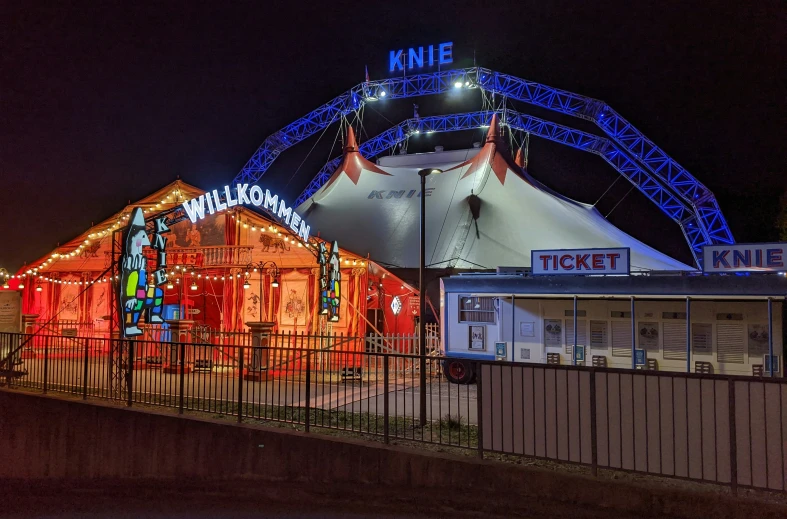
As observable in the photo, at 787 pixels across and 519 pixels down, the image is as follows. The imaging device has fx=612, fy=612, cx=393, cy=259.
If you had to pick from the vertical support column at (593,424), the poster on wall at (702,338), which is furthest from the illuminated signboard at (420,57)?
the vertical support column at (593,424)

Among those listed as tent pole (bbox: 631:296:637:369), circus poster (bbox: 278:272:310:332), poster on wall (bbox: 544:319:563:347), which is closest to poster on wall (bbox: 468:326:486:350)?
poster on wall (bbox: 544:319:563:347)

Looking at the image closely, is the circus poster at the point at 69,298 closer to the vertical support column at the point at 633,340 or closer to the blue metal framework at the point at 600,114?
the blue metal framework at the point at 600,114

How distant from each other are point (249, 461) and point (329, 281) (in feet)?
33.9

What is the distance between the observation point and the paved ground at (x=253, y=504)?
270 inches

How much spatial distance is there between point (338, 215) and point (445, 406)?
18.3 metres

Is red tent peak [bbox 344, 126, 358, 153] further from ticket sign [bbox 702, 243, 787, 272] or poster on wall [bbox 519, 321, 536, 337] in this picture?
ticket sign [bbox 702, 243, 787, 272]

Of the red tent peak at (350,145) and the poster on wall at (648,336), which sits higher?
the red tent peak at (350,145)

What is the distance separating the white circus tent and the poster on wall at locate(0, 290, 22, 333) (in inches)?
480

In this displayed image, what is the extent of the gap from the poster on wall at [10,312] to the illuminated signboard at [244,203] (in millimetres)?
4978

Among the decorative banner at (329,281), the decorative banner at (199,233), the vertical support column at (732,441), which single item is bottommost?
the vertical support column at (732,441)

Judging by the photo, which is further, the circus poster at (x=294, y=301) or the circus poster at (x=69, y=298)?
the circus poster at (x=69, y=298)

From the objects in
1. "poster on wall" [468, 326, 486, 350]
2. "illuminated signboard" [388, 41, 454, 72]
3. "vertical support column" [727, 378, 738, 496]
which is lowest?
"vertical support column" [727, 378, 738, 496]

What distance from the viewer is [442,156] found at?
116ft

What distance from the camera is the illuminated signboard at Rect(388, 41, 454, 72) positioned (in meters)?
29.2
